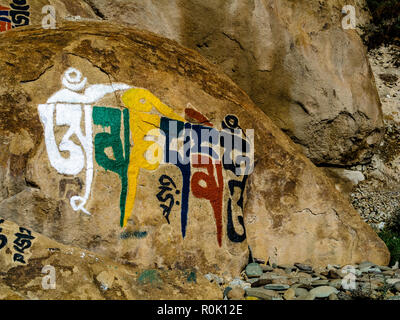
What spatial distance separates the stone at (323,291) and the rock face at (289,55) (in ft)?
9.69

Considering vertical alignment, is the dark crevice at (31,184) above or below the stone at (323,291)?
above

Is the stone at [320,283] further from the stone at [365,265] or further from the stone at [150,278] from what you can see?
the stone at [150,278]

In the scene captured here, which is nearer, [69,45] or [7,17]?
[69,45]

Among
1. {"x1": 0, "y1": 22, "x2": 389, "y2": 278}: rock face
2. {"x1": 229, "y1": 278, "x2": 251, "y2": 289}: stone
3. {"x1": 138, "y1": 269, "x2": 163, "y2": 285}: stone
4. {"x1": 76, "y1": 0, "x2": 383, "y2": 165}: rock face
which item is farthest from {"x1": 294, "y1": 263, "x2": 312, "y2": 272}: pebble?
{"x1": 76, "y1": 0, "x2": 383, "y2": 165}: rock face

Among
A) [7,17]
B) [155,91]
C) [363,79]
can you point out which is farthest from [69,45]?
[363,79]

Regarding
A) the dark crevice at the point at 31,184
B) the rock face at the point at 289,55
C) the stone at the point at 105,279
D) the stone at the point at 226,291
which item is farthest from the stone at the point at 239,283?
the rock face at the point at 289,55

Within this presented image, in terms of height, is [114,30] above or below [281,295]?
above

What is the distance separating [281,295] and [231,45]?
367 centimetres

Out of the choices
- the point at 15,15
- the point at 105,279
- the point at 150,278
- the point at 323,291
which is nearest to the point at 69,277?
the point at 105,279

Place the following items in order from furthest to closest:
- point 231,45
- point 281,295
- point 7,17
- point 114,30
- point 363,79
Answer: point 363,79, point 231,45, point 7,17, point 114,30, point 281,295

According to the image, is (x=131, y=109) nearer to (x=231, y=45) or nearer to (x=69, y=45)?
(x=69, y=45)

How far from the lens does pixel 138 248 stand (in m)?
4.16

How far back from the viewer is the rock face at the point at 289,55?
20.3 feet

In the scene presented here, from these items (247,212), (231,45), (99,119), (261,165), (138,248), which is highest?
(231,45)
